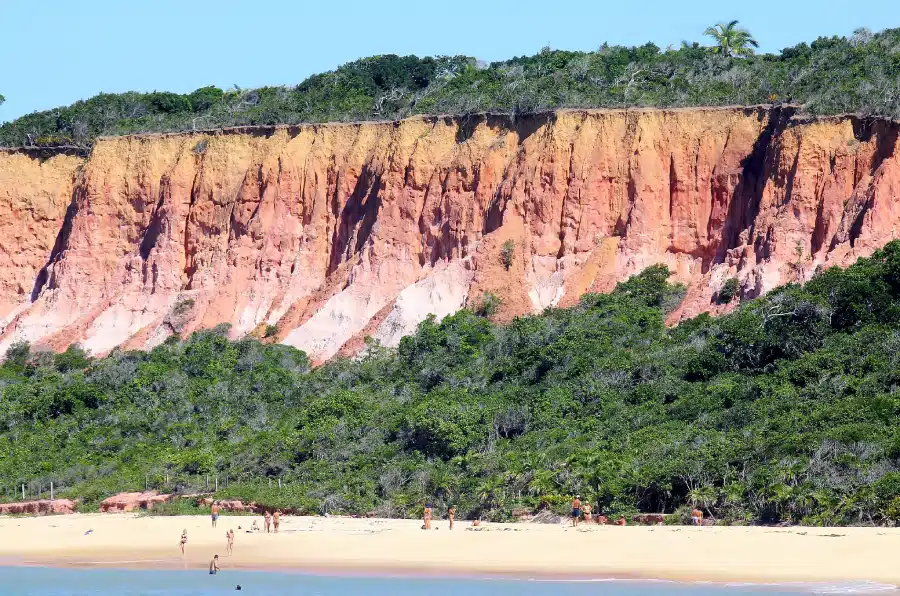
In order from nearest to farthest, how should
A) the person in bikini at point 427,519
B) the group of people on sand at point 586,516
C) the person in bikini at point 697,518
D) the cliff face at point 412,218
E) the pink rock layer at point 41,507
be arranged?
the person in bikini at point 697,518 → the group of people on sand at point 586,516 → the person in bikini at point 427,519 → the pink rock layer at point 41,507 → the cliff face at point 412,218

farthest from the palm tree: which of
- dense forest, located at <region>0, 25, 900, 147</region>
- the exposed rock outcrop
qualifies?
the exposed rock outcrop

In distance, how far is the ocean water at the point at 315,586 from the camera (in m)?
24.0

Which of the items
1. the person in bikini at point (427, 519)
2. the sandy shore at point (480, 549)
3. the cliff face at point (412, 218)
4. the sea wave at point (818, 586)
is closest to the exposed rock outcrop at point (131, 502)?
the sandy shore at point (480, 549)

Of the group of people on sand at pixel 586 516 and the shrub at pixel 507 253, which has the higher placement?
the shrub at pixel 507 253

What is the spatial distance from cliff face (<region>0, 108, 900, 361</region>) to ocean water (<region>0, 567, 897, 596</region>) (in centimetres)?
1997

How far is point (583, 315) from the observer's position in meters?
44.7

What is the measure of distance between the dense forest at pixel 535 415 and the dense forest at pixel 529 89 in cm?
642

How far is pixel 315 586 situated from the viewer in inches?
1038

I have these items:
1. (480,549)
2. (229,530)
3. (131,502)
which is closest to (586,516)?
(480,549)

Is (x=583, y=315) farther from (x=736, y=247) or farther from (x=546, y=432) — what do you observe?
(x=546, y=432)

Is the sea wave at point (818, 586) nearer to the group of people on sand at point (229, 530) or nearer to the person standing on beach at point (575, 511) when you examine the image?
the person standing on beach at point (575, 511)

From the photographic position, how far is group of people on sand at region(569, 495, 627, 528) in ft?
98.4

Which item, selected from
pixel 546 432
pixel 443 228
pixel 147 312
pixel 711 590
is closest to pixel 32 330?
pixel 147 312

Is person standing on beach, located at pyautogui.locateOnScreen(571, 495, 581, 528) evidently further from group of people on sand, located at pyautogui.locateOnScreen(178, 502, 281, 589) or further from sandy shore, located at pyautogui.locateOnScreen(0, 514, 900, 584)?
group of people on sand, located at pyautogui.locateOnScreen(178, 502, 281, 589)
